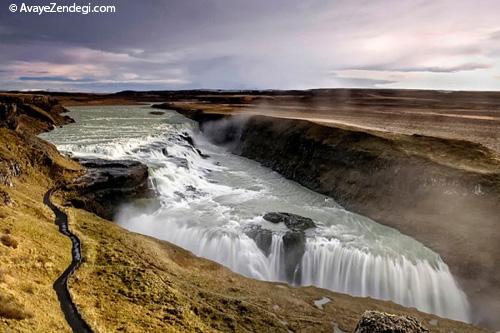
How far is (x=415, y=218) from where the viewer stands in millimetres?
32719

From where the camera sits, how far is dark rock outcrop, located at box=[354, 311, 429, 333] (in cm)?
1341

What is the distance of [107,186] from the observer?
34031 millimetres

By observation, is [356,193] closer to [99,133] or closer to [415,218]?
[415,218]

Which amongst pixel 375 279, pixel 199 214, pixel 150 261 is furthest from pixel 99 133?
pixel 375 279

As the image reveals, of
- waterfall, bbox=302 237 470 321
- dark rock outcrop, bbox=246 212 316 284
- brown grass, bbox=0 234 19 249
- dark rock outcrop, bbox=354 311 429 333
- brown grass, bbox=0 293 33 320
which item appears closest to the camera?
brown grass, bbox=0 293 33 320

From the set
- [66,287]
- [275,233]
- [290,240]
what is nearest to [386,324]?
[66,287]

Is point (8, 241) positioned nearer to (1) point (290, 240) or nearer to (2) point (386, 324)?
(2) point (386, 324)

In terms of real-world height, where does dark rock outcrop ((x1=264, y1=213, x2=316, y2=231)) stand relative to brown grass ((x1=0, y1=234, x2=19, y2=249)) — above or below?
below

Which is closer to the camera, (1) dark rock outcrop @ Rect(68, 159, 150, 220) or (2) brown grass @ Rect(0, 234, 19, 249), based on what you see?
(2) brown grass @ Rect(0, 234, 19, 249)

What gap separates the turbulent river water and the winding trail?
10.4 meters

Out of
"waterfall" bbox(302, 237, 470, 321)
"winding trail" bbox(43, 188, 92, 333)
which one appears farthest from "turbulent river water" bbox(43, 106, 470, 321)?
"winding trail" bbox(43, 188, 92, 333)

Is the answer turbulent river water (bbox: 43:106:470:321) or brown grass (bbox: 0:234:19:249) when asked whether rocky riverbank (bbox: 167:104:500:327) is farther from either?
brown grass (bbox: 0:234:19:249)

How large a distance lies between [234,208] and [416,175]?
672 inches

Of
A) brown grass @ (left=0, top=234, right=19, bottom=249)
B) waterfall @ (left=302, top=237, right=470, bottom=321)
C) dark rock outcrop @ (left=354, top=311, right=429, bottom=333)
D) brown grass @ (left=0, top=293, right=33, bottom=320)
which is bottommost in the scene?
waterfall @ (left=302, top=237, right=470, bottom=321)
